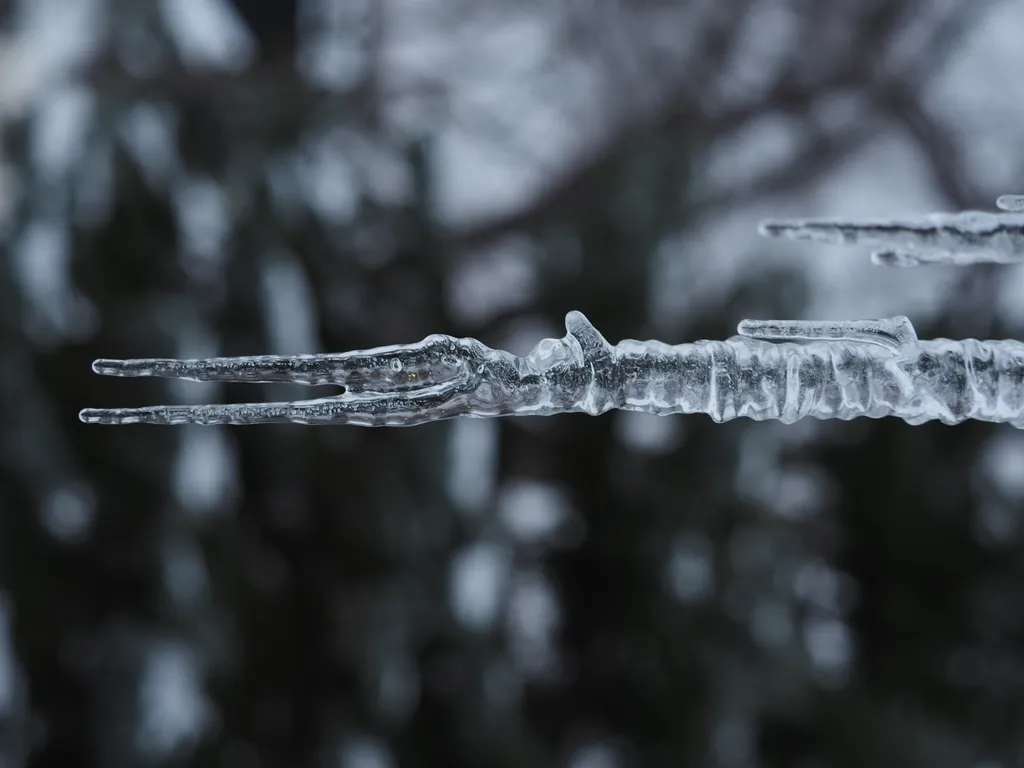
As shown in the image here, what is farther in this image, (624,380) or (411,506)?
(411,506)

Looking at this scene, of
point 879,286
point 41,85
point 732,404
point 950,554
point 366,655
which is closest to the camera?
point 732,404

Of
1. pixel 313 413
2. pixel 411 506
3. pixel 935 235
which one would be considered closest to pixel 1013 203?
pixel 935 235

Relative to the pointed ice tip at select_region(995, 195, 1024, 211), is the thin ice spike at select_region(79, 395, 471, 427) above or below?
below

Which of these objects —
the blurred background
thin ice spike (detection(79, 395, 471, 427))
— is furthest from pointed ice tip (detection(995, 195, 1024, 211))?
the blurred background

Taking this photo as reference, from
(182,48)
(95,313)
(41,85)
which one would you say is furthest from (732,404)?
(41,85)

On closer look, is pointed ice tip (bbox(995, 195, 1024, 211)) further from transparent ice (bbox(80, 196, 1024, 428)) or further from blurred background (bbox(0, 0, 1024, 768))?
blurred background (bbox(0, 0, 1024, 768))

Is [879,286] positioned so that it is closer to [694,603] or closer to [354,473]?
[694,603]

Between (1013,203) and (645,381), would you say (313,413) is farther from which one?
(1013,203)
